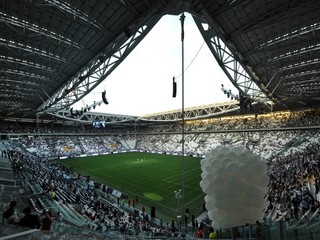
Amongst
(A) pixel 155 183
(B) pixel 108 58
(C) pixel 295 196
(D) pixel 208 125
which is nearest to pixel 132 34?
(B) pixel 108 58

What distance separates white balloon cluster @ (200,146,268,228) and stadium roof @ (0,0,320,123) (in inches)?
301

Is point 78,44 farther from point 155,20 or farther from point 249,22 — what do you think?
point 249,22

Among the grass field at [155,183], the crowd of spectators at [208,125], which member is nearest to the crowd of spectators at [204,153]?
the crowd of spectators at [208,125]

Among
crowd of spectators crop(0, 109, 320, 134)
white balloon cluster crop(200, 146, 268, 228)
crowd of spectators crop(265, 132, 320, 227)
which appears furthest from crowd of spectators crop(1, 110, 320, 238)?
white balloon cluster crop(200, 146, 268, 228)

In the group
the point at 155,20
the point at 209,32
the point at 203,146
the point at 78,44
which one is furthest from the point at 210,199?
the point at 203,146

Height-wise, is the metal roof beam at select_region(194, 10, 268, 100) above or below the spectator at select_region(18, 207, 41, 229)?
above

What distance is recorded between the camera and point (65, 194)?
62.7 feet

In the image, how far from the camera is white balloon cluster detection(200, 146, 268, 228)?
7098 mm

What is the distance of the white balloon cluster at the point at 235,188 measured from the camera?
7.10 m

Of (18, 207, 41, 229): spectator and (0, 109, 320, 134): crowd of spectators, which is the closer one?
(18, 207, 41, 229): spectator

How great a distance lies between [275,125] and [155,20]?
40.7 meters

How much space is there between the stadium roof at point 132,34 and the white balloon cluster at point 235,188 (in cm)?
766

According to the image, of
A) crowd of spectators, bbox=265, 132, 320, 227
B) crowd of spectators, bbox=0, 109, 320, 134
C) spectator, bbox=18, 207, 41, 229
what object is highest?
crowd of spectators, bbox=0, 109, 320, 134

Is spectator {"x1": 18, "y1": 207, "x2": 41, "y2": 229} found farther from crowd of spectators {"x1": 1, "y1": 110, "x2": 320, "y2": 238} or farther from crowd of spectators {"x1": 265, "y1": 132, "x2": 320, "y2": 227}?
crowd of spectators {"x1": 265, "y1": 132, "x2": 320, "y2": 227}
